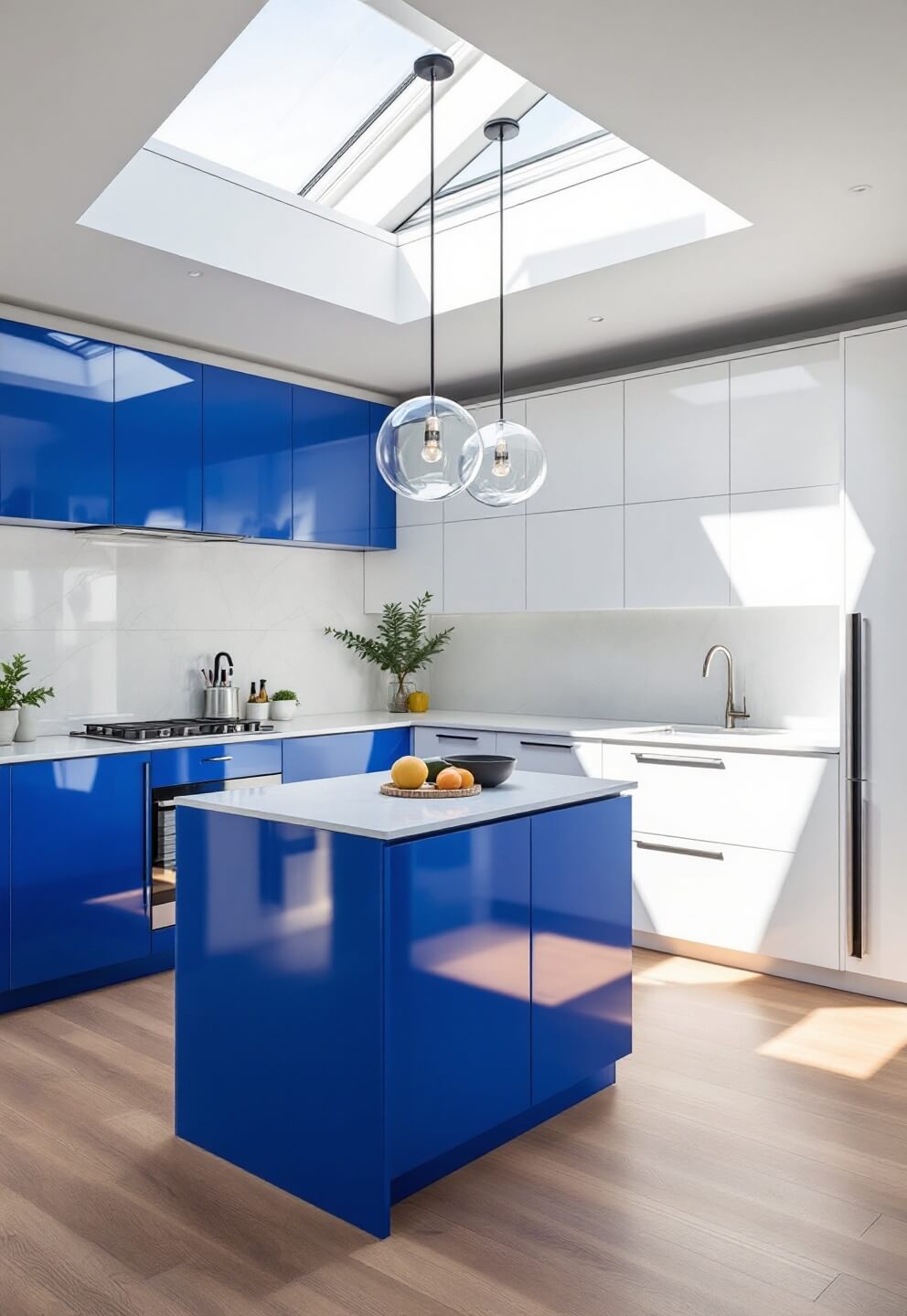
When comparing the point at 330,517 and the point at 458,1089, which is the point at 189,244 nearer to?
the point at 330,517

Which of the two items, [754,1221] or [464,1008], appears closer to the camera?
[754,1221]

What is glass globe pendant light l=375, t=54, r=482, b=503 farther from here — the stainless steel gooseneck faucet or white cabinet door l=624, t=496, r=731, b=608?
the stainless steel gooseneck faucet

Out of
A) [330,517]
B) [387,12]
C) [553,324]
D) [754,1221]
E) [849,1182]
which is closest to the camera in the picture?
[754,1221]

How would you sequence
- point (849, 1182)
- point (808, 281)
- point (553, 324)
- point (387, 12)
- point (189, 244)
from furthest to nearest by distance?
point (553, 324)
point (808, 281)
point (189, 244)
point (387, 12)
point (849, 1182)

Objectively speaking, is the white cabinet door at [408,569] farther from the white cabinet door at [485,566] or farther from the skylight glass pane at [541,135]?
the skylight glass pane at [541,135]

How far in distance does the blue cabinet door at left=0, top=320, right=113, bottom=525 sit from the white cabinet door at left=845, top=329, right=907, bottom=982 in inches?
116

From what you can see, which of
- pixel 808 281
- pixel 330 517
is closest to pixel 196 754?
pixel 330 517

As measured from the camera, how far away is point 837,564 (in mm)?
4070

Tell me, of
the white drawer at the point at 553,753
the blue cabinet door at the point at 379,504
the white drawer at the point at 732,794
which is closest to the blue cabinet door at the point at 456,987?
the white drawer at the point at 732,794

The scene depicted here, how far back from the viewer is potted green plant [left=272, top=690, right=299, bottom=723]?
203 inches

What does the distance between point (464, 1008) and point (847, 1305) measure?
0.99 m

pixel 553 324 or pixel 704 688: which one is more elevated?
pixel 553 324

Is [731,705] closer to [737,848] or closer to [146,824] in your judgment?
[737,848]

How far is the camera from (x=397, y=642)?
5.68 m
